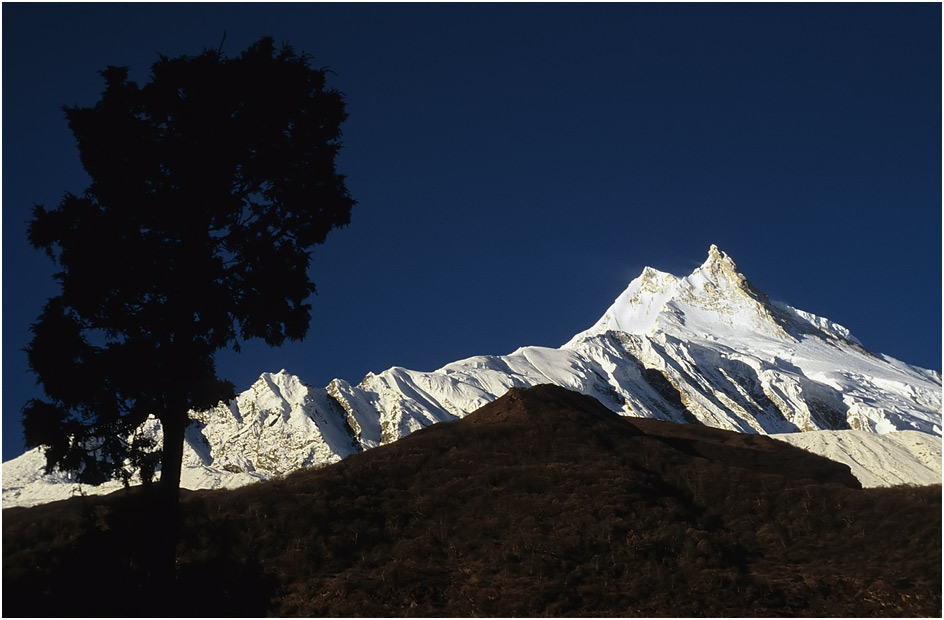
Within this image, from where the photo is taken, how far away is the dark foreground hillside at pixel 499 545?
51.9 ft

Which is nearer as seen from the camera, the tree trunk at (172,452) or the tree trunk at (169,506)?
the tree trunk at (169,506)

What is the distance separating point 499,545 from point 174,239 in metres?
10.6

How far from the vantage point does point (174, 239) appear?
17.3 metres

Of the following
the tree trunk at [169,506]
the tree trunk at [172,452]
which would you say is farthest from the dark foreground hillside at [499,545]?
the tree trunk at [172,452]

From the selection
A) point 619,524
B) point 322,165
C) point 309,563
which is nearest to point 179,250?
point 322,165

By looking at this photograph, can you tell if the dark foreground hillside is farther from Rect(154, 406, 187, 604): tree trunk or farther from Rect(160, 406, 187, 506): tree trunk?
Rect(160, 406, 187, 506): tree trunk

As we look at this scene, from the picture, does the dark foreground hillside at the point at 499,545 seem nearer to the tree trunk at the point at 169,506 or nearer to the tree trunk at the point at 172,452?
the tree trunk at the point at 169,506

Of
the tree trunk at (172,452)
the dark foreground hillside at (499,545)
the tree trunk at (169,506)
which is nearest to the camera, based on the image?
the tree trunk at (169,506)

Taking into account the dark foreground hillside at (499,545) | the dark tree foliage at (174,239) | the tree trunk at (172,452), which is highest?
the dark tree foliage at (174,239)

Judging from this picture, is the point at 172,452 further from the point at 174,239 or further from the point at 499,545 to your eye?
the point at 499,545

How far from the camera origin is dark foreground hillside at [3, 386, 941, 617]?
15812 mm

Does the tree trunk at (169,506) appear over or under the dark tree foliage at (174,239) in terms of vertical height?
under

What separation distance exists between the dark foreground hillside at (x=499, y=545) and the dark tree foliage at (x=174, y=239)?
6.62ft

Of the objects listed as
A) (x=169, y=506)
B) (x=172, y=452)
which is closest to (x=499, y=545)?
(x=169, y=506)
